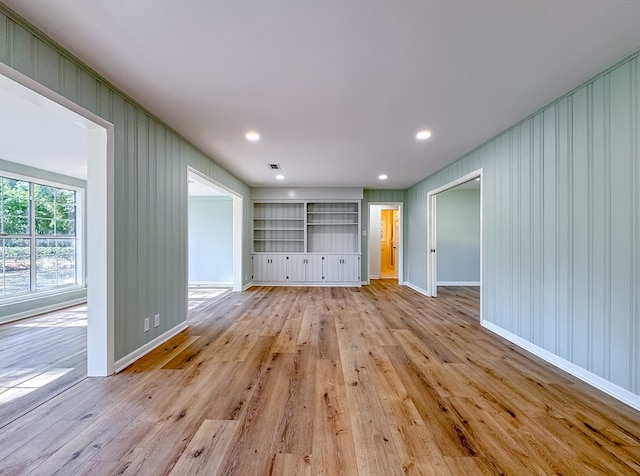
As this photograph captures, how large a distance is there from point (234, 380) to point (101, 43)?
102 inches

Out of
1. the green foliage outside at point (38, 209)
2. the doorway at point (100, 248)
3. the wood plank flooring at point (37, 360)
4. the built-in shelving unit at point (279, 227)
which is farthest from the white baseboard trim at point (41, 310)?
the built-in shelving unit at point (279, 227)

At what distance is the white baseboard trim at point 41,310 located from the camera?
4059mm

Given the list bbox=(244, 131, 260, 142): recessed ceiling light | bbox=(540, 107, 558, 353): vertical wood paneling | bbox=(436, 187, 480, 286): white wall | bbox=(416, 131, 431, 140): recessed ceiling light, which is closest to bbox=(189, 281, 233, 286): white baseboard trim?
bbox=(244, 131, 260, 142): recessed ceiling light

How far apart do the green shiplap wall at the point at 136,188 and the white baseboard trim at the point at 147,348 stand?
4cm

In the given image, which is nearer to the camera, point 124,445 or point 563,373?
point 124,445

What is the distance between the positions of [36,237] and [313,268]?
5296mm

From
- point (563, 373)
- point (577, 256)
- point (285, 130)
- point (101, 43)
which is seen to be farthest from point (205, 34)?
point (563, 373)

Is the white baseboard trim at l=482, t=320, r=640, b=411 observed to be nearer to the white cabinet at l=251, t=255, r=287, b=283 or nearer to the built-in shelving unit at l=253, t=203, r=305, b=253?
the white cabinet at l=251, t=255, r=287, b=283

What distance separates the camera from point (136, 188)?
2688mm

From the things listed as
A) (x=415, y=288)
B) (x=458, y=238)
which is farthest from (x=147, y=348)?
(x=458, y=238)

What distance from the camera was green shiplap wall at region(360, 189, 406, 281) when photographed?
734 centimetres

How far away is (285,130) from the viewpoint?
3.29 meters

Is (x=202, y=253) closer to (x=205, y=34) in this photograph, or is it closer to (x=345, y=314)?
(x=345, y=314)

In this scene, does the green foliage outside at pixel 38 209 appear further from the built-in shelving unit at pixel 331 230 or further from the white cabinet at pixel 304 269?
the built-in shelving unit at pixel 331 230
